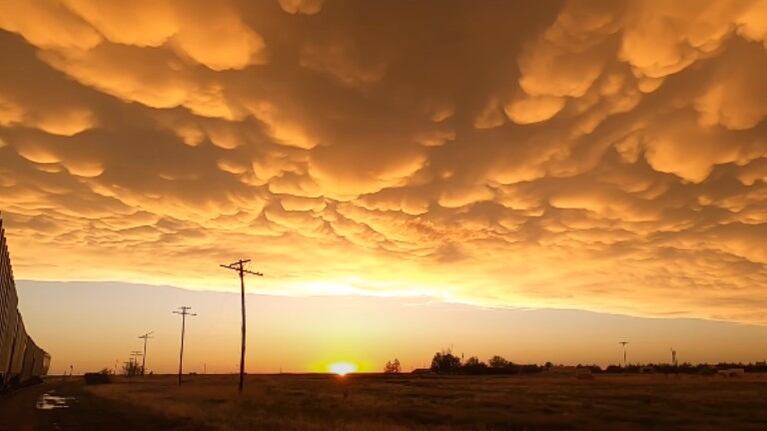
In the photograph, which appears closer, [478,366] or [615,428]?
[615,428]

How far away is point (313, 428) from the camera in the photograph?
90.8 feet

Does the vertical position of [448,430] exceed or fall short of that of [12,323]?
it falls short

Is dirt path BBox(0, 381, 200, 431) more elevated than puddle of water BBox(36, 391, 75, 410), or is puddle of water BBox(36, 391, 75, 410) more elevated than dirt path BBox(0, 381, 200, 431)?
dirt path BBox(0, 381, 200, 431)

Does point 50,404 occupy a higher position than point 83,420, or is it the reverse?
point 83,420

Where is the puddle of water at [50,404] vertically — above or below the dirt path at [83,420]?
below

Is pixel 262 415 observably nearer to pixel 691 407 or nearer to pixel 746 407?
pixel 691 407

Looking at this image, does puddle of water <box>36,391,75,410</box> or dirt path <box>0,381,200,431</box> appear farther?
puddle of water <box>36,391,75,410</box>

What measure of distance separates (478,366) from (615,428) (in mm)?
172736

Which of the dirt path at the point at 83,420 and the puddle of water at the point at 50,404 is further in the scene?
the puddle of water at the point at 50,404

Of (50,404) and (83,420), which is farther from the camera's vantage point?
(50,404)

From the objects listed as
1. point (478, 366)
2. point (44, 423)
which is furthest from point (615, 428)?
point (478, 366)

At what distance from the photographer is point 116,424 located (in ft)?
99.1

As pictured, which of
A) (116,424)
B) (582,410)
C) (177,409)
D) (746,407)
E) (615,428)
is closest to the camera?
(116,424)

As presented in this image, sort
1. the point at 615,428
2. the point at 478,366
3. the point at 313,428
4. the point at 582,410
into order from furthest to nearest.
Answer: the point at 478,366 → the point at 582,410 → the point at 615,428 → the point at 313,428
